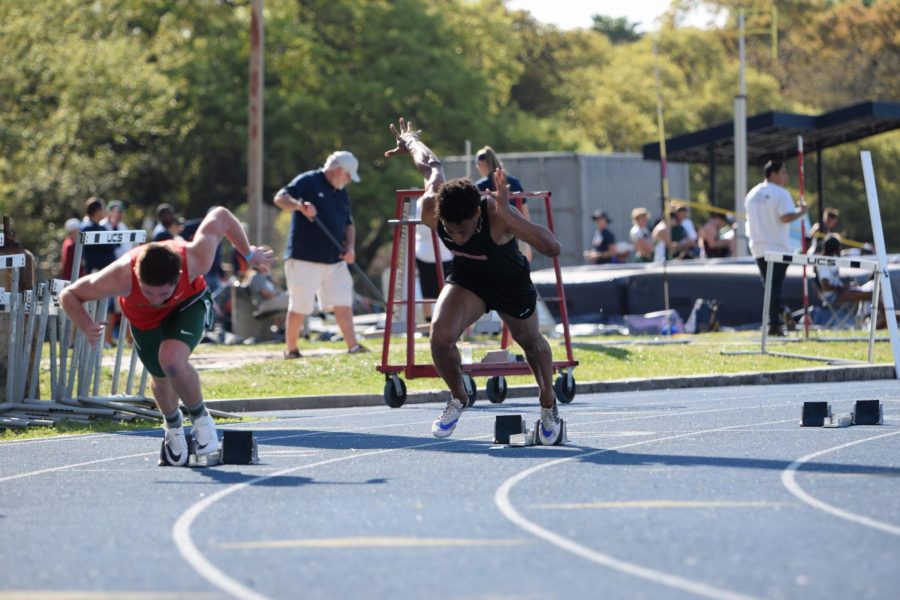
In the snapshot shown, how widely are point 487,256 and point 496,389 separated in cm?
414

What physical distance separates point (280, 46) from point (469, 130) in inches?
237

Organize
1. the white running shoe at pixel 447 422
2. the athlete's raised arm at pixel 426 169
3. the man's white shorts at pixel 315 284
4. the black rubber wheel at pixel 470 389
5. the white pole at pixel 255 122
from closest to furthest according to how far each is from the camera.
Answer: the athlete's raised arm at pixel 426 169, the white running shoe at pixel 447 422, the black rubber wheel at pixel 470 389, the man's white shorts at pixel 315 284, the white pole at pixel 255 122

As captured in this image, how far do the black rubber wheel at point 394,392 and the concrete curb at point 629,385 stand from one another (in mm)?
1427

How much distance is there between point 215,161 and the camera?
52.2 m

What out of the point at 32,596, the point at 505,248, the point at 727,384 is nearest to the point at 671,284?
the point at 727,384

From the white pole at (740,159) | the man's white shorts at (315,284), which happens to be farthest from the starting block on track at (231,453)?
the white pole at (740,159)

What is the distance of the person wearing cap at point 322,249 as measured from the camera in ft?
57.0

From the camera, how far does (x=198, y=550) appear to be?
7.04 m

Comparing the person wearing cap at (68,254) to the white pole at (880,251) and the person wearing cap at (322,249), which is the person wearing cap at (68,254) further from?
the white pole at (880,251)

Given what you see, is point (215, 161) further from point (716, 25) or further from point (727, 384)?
point (727, 384)

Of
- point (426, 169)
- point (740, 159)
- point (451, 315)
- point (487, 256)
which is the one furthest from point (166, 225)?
point (740, 159)

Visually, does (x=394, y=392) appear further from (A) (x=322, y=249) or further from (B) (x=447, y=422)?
(A) (x=322, y=249)

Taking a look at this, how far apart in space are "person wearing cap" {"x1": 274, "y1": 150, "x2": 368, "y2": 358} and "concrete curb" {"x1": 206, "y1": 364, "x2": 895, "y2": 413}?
202 centimetres

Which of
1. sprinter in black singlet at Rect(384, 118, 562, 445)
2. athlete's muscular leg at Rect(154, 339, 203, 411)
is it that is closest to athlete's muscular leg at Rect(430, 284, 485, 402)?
sprinter in black singlet at Rect(384, 118, 562, 445)
